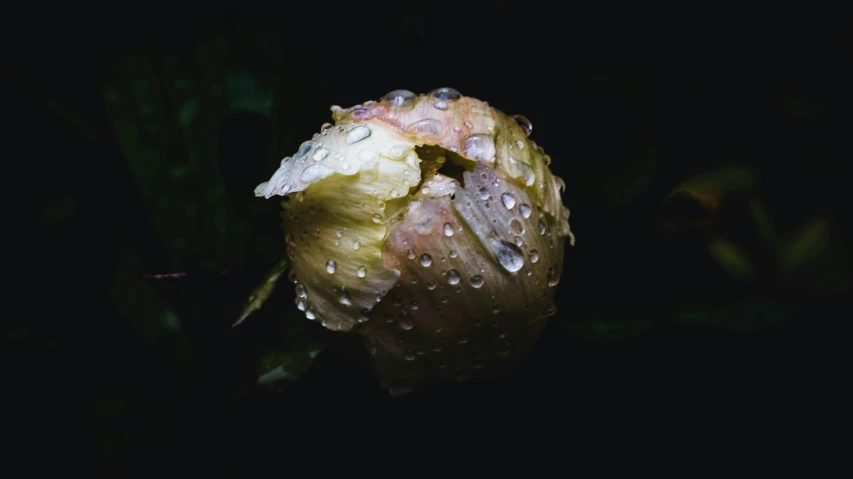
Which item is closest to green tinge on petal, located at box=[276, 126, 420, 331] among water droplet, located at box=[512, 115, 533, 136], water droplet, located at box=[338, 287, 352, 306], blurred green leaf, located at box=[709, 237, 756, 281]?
water droplet, located at box=[338, 287, 352, 306]

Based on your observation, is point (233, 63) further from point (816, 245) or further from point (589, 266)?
point (816, 245)

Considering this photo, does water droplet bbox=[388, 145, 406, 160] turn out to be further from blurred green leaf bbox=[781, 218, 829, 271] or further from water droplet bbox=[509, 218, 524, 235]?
blurred green leaf bbox=[781, 218, 829, 271]

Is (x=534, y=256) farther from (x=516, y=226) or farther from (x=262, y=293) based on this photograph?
(x=262, y=293)

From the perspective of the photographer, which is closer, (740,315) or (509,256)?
(509,256)

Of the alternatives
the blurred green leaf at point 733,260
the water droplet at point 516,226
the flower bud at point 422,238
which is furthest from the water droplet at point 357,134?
the blurred green leaf at point 733,260

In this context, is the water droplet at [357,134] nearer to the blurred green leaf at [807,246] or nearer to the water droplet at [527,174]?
the water droplet at [527,174]

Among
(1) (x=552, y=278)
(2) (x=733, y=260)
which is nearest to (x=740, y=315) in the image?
(2) (x=733, y=260)
